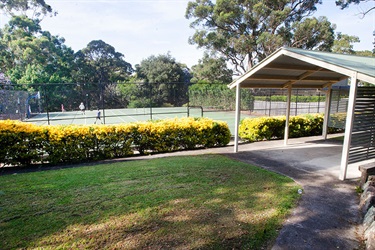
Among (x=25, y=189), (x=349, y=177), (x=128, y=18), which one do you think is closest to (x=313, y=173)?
(x=349, y=177)

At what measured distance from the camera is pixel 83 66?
4072 centimetres

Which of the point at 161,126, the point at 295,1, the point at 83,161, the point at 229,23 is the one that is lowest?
the point at 83,161

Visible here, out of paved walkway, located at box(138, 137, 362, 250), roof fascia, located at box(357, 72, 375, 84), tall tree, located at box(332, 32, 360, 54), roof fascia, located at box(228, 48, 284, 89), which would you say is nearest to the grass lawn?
paved walkway, located at box(138, 137, 362, 250)

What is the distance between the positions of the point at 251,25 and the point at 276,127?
2153 cm

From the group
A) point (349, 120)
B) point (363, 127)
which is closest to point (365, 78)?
point (349, 120)

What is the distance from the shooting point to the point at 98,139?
6719mm

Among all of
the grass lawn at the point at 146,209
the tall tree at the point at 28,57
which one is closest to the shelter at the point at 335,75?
the grass lawn at the point at 146,209

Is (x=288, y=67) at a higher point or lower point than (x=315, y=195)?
higher

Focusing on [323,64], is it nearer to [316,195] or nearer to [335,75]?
[316,195]

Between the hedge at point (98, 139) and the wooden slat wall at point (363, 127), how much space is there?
4.15m

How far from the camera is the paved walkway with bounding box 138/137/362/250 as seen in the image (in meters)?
2.70

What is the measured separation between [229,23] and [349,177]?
2586 centimetres

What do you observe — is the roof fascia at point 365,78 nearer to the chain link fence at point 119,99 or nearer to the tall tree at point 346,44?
the chain link fence at point 119,99

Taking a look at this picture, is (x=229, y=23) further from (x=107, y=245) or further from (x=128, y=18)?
(x=107, y=245)
